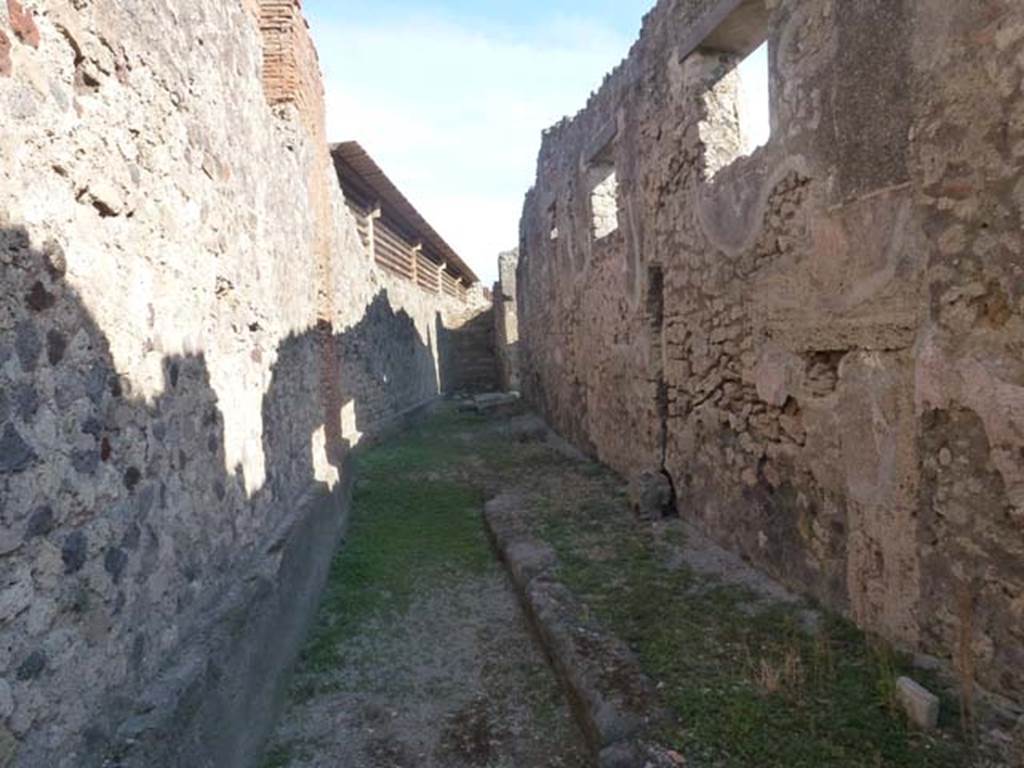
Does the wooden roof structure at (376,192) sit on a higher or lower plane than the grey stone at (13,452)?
higher

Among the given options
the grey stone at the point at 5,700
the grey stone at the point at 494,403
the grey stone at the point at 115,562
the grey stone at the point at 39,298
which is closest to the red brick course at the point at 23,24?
the grey stone at the point at 39,298

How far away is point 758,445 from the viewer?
159 inches

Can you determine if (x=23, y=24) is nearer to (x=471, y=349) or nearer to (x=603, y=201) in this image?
(x=603, y=201)

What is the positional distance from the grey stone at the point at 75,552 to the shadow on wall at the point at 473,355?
17.5m

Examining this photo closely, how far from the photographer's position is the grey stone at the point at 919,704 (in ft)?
7.66

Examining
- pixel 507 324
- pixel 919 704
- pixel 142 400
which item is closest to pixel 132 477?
pixel 142 400

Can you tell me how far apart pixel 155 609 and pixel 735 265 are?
11.4 ft

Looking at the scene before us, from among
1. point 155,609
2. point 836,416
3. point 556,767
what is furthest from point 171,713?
point 836,416

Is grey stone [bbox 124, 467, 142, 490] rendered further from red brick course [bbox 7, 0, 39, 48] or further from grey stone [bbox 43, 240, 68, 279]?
red brick course [bbox 7, 0, 39, 48]

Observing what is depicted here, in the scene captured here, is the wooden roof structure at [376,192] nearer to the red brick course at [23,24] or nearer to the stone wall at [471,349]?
the stone wall at [471,349]

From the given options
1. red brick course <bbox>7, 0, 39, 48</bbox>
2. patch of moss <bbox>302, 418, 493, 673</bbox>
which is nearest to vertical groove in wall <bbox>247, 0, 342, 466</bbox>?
patch of moss <bbox>302, 418, 493, 673</bbox>

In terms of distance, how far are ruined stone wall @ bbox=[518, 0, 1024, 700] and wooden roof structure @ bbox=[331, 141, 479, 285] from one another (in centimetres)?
450

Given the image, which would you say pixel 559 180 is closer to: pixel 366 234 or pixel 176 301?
pixel 366 234

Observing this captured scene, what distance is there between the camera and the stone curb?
245cm
